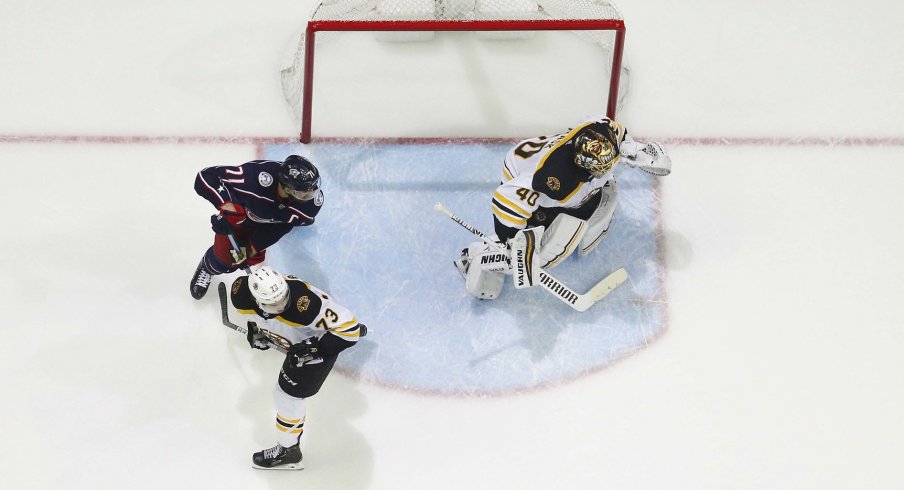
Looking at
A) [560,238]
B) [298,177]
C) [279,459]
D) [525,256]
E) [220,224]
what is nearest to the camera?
[298,177]

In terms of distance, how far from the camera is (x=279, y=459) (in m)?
4.49

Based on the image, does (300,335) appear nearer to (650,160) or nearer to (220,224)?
(220,224)

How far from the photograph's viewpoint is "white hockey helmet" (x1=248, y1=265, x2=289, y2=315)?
4.02 metres

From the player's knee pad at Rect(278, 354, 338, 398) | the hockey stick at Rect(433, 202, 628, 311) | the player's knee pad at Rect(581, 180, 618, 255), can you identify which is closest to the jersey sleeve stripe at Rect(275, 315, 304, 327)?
the player's knee pad at Rect(278, 354, 338, 398)

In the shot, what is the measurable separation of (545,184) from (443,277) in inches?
29.5

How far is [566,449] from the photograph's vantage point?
464 cm

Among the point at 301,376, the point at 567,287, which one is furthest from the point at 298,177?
the point at 567,287

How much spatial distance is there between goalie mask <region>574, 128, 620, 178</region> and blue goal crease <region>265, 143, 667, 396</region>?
73 cm

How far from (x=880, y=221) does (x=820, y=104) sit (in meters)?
0.71

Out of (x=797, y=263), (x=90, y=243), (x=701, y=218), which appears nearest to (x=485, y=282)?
(x=701, y=218)

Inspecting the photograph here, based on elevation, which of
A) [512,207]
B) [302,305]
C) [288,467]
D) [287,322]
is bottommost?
[288,467]

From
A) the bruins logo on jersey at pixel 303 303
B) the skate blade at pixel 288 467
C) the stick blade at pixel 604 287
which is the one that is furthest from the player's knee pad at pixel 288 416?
the stick blade at pixel 604 287

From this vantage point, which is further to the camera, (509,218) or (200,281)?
(200,281)

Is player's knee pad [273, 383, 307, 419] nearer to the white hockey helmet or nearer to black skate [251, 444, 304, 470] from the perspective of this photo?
black skate [251, 444, 304, 470]
